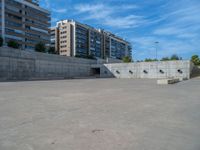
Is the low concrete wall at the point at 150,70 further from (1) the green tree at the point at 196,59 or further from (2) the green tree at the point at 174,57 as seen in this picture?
(2) the green tree at the point at 174,57

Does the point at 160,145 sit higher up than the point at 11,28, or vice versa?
the point at 11,28

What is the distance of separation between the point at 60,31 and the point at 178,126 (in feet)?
298

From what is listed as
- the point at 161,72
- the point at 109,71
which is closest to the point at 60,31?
the point at 109,71

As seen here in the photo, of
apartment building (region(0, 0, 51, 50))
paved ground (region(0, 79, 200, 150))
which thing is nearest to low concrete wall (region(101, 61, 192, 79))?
paved ground (region(0, 79, 200, 150))

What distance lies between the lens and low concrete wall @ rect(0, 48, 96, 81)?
87.1ft

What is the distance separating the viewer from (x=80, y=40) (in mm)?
87625

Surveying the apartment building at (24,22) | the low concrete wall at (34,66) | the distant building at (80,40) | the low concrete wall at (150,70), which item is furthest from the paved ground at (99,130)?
the distant building at (80,40)

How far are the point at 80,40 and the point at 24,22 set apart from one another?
111 ft

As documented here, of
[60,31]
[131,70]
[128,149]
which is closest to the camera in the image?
[128,149]

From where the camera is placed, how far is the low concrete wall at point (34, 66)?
87.1ft

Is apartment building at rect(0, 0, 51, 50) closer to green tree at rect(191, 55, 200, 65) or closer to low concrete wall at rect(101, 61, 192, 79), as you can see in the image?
low concrete wall at rect(101, 61, 192, 79)

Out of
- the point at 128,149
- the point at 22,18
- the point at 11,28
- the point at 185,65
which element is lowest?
the point at 128,149

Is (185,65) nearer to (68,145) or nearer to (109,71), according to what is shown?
(109,71)

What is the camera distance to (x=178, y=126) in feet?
13.2
